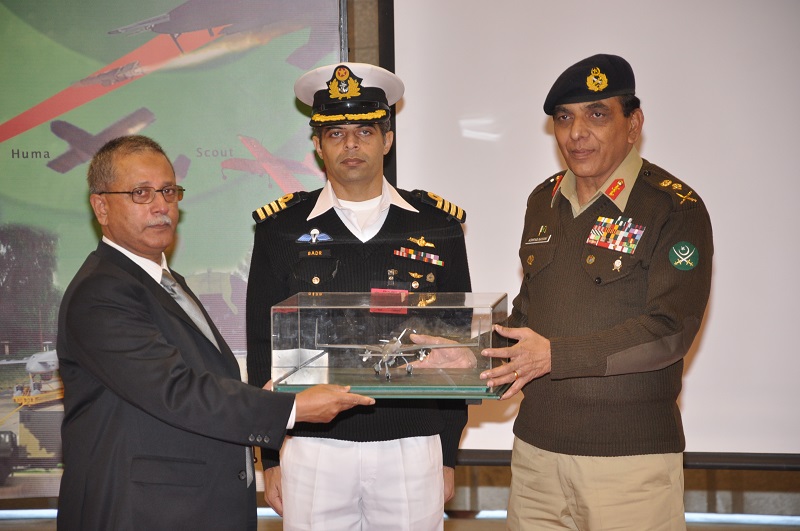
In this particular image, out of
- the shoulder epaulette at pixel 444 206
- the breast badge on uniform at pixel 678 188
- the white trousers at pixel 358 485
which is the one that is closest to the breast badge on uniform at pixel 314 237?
the shoulder epaulette at pixel 444 206

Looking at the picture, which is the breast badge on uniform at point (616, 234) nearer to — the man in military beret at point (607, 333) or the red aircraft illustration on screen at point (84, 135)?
the man in military beret at point (607, 333)

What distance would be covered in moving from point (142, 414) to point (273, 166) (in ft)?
5.89

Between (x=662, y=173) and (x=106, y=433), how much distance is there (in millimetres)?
1682

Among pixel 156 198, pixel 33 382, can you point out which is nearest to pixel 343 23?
pixel 156 198

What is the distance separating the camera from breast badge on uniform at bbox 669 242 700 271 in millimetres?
2076

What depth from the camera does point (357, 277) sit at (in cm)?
249

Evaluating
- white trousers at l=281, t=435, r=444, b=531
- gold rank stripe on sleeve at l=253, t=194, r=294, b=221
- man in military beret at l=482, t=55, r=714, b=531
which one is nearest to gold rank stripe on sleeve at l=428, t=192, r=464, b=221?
man in military beret at l=482, t=55, r=714, b=531

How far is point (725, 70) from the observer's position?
10.3 feet

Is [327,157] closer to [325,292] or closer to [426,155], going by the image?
[325,292]

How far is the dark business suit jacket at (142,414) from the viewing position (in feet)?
5.94

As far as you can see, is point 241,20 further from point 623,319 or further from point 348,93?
point 623,319

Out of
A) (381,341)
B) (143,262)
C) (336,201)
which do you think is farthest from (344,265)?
(143,262)

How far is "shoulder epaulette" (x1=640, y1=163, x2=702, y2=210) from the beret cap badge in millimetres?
274

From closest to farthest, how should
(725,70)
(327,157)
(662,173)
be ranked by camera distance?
(662,173)
(327,157)
(725,70)
